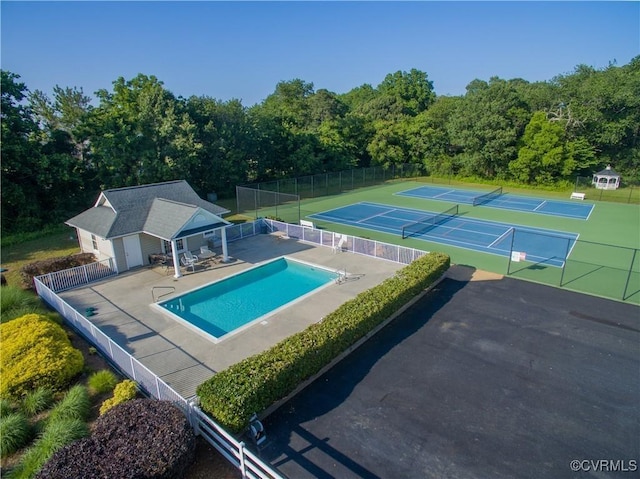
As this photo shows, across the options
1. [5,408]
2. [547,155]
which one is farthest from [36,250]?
[547,155]

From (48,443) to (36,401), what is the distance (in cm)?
200

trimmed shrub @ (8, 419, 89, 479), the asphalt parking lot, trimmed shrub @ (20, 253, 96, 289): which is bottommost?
the asphalt parking lot

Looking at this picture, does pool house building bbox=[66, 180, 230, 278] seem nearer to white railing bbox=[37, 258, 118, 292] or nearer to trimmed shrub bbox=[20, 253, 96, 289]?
white railing bbox=[37, 258, 118, 292]

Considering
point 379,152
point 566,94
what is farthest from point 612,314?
point 566,94

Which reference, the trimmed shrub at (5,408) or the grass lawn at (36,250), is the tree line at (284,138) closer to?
the grass lawn at (36,250)

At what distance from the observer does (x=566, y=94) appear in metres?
42.6

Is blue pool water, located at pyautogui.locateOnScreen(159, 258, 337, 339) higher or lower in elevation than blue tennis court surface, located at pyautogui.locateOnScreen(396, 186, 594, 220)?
lower

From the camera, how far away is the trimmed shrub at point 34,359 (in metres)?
9.47

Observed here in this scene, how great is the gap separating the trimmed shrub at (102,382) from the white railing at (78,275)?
7.33 m

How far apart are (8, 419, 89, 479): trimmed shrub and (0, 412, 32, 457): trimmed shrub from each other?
11.8 inches

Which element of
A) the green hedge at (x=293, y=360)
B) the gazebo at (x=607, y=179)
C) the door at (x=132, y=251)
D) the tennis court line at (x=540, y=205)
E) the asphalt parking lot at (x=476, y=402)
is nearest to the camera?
the asphalt parking lot at (x=476, y=402)

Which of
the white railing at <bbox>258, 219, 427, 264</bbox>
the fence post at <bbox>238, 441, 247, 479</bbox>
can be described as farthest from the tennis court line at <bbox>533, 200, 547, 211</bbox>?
the fence post at <bbox>238, 441, 247, 479</bbox>

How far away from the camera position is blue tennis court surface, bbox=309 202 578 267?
803 inches

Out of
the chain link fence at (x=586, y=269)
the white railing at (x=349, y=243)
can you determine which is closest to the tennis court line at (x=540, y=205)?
the chain link fence at (x=586, y=269)
